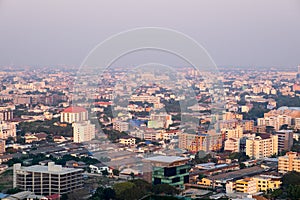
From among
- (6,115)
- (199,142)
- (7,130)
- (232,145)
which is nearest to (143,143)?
(199,142)

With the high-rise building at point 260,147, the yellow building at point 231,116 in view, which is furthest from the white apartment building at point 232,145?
the yellow building at point 231,116

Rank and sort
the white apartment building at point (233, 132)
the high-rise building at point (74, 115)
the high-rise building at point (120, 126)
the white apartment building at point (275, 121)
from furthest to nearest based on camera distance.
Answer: the white apartment building at point (275, 121) < the high-rise building at point (74, 115) < the white apartment building at point (233, 132) < the high-rise building at point (120, 126)

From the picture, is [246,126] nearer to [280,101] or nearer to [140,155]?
[140,155]

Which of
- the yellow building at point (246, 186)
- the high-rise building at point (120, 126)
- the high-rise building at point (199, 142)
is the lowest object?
the yellow building at point (246, 186)

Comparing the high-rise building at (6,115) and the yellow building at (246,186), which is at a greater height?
the high-rise building at (6,115)

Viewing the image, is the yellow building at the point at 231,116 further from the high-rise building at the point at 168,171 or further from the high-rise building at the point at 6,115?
the high-rise building at the point at 168,171

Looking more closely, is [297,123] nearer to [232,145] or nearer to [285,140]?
[285,140]

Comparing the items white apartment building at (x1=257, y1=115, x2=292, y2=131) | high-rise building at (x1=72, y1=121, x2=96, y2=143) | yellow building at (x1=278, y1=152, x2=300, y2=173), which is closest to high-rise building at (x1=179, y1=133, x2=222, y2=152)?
yellow building at (x1=278, y1=152, x2=300, y2=173)

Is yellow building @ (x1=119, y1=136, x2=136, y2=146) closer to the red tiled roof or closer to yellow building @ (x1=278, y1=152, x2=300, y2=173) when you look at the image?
yellow building @ (x1=278, y1=152, x2=300, y2=173)

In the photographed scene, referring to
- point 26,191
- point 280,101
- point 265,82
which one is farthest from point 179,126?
point 265,82
